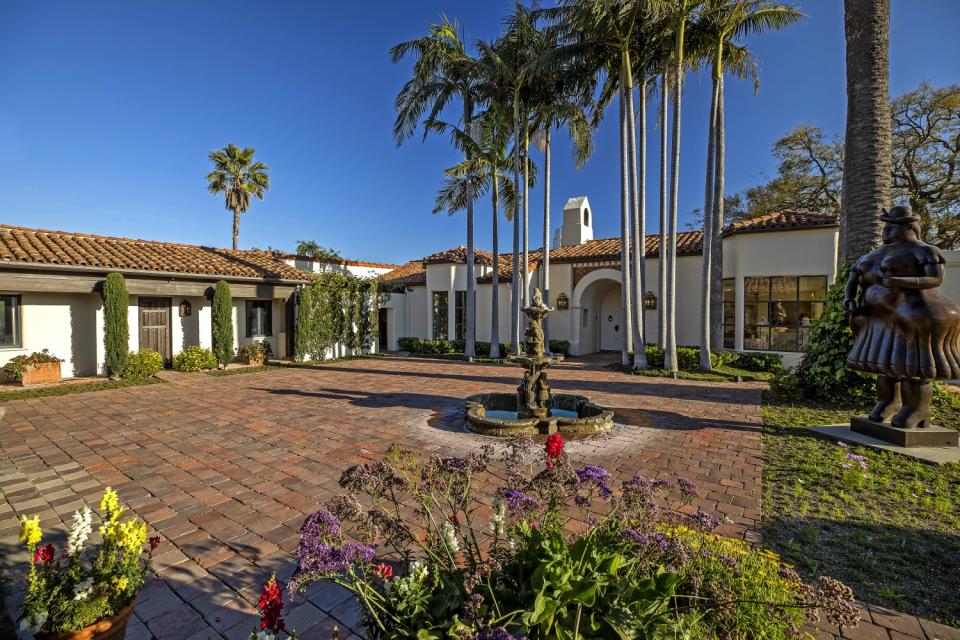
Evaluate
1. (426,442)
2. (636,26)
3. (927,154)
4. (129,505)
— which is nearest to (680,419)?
(426,442)

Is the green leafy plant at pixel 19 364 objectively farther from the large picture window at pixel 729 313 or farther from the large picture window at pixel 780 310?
the large picture window at pixel 780 310

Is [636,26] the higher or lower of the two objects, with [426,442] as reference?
higher

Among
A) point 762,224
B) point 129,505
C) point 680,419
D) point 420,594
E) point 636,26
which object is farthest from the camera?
point 762,224

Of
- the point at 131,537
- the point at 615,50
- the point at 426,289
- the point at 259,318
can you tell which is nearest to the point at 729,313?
the point at 615,50

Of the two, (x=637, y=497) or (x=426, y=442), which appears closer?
(x=637, y=497)

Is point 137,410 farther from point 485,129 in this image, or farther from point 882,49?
point 882,49

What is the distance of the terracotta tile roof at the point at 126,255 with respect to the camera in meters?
11.8

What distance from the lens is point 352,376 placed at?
13.7 meters

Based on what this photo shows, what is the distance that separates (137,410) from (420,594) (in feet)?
30.8

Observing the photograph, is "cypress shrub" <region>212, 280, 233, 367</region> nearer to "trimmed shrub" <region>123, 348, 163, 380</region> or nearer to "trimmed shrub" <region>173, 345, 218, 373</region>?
"trimmed shrub" <region>173, 345, 218, 373</region>

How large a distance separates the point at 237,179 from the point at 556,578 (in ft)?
107

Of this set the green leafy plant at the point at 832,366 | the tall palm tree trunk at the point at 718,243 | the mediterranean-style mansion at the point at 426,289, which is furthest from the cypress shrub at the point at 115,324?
the tall palm tree trunk at the point at 718,243

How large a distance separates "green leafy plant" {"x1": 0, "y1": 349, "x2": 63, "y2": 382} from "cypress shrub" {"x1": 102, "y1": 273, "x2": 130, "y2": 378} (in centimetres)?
135

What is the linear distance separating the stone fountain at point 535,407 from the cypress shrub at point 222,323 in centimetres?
1030
